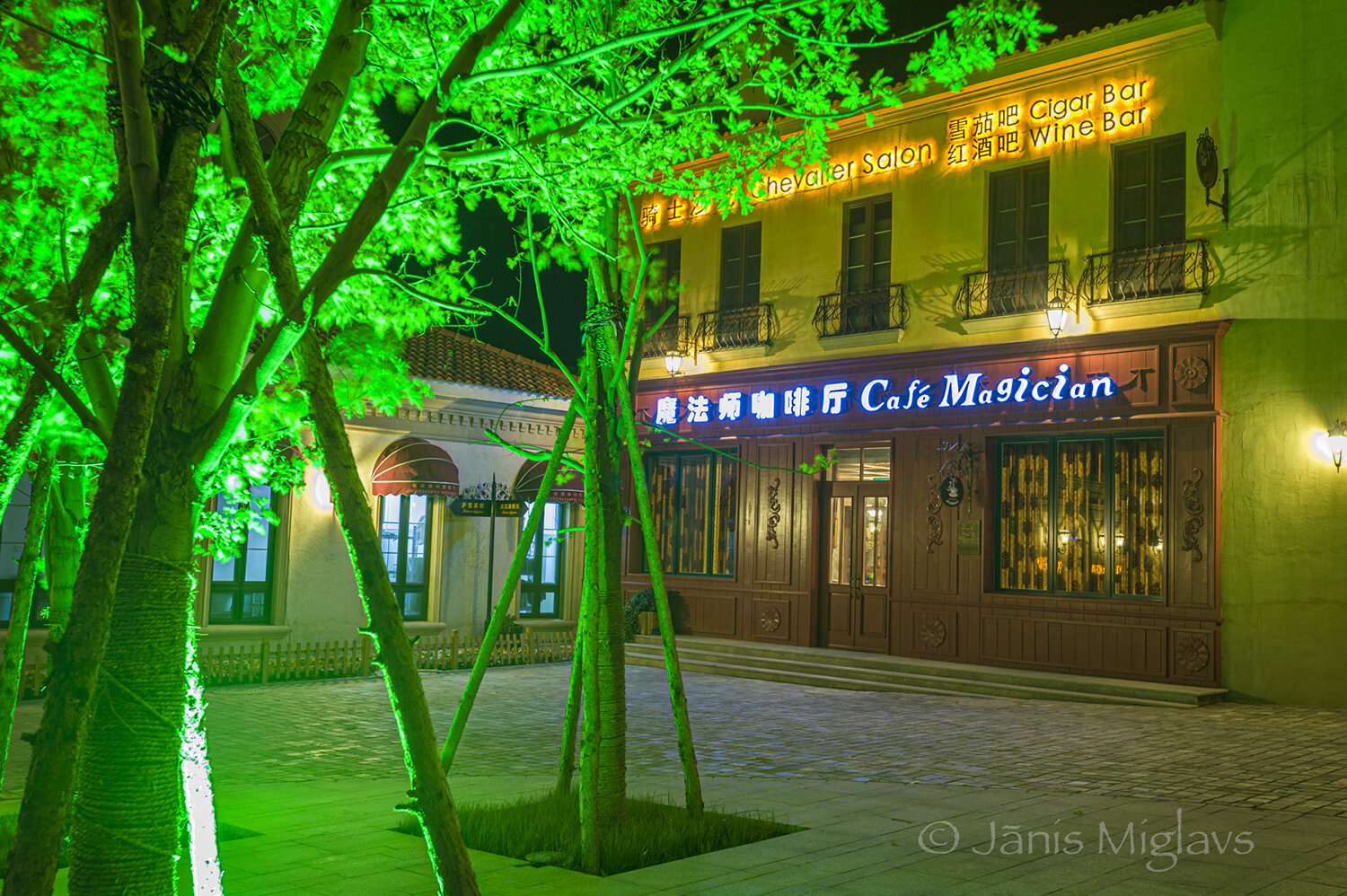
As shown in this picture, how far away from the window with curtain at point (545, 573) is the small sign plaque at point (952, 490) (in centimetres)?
836

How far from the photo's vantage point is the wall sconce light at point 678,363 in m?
20.4

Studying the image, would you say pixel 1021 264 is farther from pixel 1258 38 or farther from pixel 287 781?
pixel 287 781

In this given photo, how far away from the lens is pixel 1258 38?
1452cm

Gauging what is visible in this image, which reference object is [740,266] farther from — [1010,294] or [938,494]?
[938,494]

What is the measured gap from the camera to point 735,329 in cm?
2003

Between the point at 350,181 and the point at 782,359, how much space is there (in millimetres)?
11403

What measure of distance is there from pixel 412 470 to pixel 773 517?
648 centimetres

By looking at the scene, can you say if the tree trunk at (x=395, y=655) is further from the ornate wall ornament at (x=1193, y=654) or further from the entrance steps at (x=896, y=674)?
the ornate wall ornament at (x=1193, y=654)

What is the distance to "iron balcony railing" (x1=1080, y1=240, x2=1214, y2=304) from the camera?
14703 millimetres

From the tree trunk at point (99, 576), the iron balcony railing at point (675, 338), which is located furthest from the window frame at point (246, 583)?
the tree trunk at point (99, 576)

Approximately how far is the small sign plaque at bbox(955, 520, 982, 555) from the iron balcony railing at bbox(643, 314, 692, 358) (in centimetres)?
655

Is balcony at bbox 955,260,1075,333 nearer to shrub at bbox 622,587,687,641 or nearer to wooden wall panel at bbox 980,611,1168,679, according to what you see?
wooden wall panel at bbox 980,611,1168,679

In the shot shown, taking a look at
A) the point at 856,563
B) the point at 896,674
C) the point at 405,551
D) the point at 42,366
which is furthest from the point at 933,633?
the point at 42,366

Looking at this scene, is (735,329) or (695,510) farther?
(695,510)
